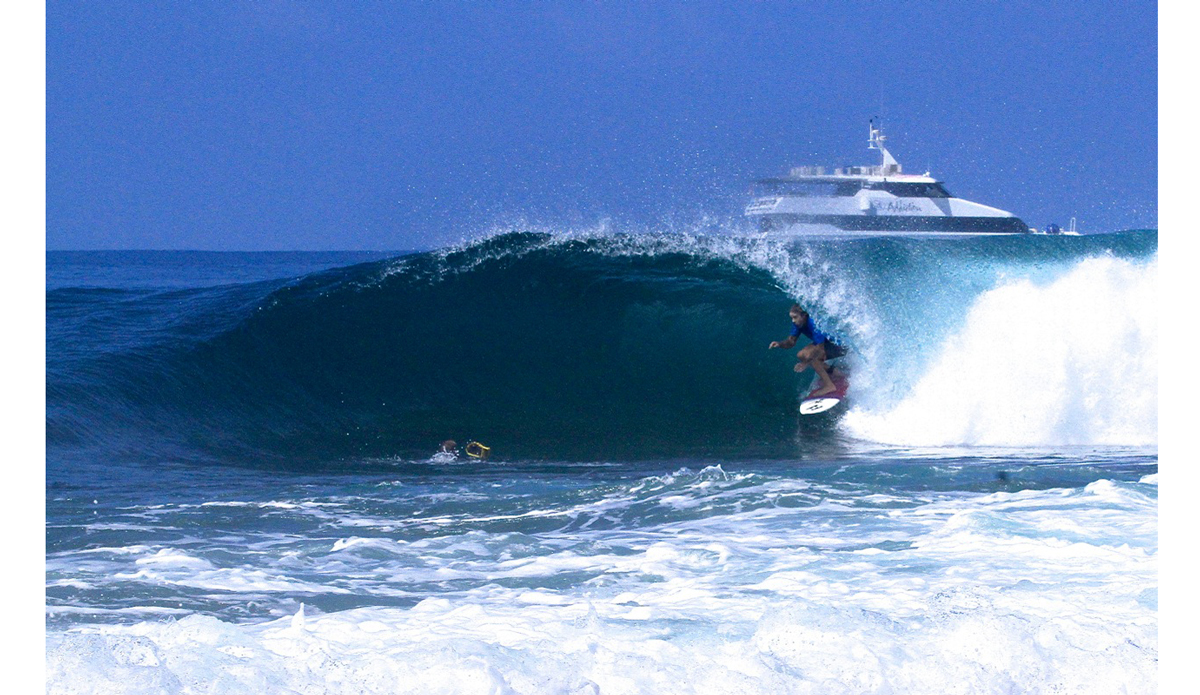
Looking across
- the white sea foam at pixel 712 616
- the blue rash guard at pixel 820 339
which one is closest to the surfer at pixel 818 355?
the blue rash guard at pixel 820 339

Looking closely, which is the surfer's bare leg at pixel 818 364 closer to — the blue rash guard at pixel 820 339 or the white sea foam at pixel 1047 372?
the blue rash guard at pixel 820 339

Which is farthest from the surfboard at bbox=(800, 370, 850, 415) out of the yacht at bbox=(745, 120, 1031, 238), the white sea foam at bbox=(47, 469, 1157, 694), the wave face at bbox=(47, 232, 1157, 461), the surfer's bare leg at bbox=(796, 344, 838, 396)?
the yacht at bbox=(745, 120, 1031, 238)

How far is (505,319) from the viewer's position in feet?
38.6

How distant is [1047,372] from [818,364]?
2.28m

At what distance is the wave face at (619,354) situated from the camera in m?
9.47

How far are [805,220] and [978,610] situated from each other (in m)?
26.0

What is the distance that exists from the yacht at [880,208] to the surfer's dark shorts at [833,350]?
54.2ft

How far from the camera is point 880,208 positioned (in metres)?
31.6

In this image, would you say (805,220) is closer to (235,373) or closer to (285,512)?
(235,373)

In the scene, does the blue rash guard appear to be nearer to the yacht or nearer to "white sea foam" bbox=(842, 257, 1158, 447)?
"white sea foam" bbox=(842, 257, 1158, 447)

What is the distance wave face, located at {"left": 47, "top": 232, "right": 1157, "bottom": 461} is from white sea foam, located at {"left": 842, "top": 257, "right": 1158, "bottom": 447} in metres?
0.02

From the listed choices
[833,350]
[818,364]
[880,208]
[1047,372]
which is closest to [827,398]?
[818,364]

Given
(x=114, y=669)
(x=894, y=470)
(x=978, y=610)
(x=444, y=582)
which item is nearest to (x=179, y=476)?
(x=444, y=582)
